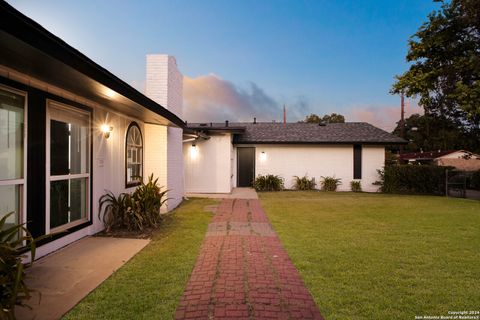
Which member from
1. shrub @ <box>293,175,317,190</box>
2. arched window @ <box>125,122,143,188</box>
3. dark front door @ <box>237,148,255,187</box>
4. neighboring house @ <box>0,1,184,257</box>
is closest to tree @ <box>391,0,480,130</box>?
shrub @ <box>293,175,317,190</box>

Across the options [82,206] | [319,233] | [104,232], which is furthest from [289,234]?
[82,206]

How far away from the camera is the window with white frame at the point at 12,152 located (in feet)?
10.3

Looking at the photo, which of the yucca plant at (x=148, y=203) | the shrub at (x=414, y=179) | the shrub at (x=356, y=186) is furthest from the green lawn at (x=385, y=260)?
the shrub at (x=356, y=186)

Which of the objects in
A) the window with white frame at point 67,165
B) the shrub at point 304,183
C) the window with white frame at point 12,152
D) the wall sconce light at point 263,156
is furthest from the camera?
the wall sconce light at point 263,156

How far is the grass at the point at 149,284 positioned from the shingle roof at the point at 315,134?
963 cm

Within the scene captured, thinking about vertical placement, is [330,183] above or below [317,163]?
below

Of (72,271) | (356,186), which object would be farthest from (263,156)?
(72,271)

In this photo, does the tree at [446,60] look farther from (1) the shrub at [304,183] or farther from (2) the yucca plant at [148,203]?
(2) the yucca plant at [148,203]

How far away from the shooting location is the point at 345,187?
543 inches

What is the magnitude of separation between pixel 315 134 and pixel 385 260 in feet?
37.5

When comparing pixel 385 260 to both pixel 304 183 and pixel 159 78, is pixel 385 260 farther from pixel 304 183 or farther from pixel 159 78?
pixel 304 183

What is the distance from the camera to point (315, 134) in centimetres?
1466

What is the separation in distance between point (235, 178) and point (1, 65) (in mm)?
11537

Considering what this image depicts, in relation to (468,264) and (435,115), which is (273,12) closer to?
(435,115)
